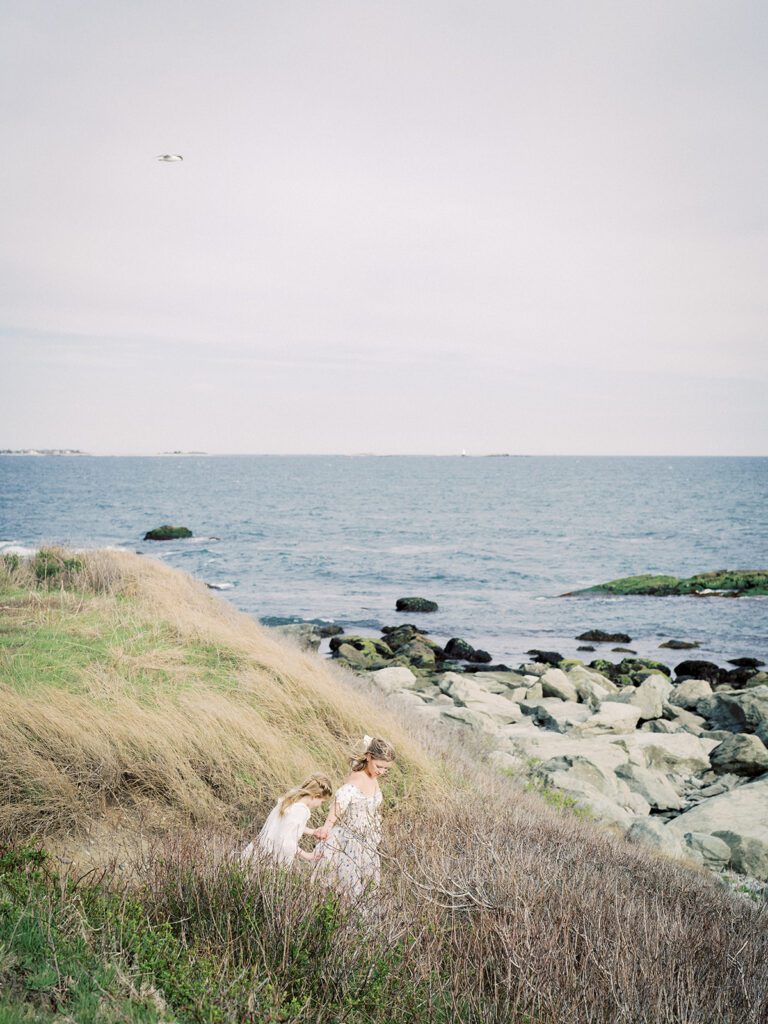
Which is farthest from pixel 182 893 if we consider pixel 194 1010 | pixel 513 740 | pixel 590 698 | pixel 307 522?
pixel 307 522

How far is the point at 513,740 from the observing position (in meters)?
13.1

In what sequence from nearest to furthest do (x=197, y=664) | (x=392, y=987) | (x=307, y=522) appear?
(x=392, y=987) < (x=197, y=664) < (x=307, y=522)

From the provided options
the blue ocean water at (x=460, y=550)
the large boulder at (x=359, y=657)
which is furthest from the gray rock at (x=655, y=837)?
the blue ocean water at (x=460, y=550)

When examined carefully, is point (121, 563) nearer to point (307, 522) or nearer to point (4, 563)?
point (4, 563)

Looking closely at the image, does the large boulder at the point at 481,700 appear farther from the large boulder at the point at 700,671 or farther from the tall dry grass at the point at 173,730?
Result: the large boulder at the point at 700,671

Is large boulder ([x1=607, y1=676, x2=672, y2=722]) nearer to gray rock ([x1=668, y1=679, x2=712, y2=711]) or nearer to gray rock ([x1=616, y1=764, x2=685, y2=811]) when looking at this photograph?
gray rock ([x1=668, y1=679, x2=712, y2=711])

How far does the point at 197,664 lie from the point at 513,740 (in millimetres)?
5526

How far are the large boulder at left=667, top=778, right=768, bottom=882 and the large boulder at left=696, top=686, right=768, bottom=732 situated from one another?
487cm

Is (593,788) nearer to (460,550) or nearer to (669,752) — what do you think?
(669,752)

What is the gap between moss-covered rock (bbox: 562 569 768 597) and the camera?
34.6m

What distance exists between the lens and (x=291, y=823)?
5645 mm

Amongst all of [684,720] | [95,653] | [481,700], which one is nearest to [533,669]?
[481,700]

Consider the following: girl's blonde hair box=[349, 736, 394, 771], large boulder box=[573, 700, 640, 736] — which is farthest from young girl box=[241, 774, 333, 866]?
large boulder box=[573, 700, 640, 736]

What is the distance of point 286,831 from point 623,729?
11.0 metres
